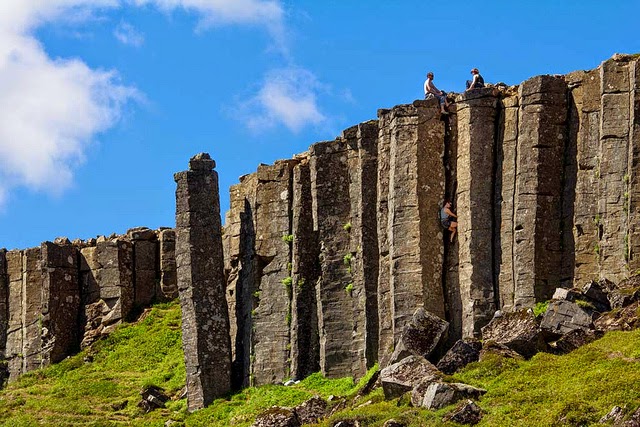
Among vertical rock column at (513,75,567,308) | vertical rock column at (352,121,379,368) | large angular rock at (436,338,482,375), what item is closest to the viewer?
large angular rock at (436,338,482,375)

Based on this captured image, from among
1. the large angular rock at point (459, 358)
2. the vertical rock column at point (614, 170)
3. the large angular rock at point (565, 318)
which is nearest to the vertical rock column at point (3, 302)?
the large angular rock at point (459, 358)

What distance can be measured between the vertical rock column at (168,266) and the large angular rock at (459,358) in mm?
27872

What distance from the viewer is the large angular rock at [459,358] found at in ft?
153

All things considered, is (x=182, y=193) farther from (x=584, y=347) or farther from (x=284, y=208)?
(x=584, y=347)

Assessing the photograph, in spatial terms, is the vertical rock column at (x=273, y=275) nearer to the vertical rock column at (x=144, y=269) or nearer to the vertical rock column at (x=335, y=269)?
the vertical rock column at (x=335, y=269)

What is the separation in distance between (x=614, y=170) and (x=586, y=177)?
4.95ft

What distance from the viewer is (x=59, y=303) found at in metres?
73.3

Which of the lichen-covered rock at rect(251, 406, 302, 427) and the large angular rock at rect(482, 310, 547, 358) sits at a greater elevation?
the large angular rock at rect(482, 310, 547, 358)

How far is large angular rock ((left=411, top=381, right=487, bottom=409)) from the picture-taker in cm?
4296

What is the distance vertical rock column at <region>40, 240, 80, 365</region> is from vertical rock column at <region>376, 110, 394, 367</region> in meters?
20.4

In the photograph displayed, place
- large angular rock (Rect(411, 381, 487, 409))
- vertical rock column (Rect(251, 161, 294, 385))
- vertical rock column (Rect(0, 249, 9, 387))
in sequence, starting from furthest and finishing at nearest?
1. vertical rock column (Rect(0, 249, 9, 387))
2. vertical rock column (Rect(251, 161, 294, 385))
3. large angular rock (Rect(411, 381, 487, 409))

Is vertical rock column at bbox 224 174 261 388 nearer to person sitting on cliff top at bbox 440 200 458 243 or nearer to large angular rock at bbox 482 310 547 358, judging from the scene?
person sitting on cliff top at bbox 440 200 458 243

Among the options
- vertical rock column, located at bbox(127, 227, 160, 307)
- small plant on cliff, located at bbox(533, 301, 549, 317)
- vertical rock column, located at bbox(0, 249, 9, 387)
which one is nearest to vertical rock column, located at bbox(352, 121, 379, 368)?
small plant on cliff, located at bbox(533, 301, 549, 317)

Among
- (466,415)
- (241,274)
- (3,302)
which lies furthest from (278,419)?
(3,302)
